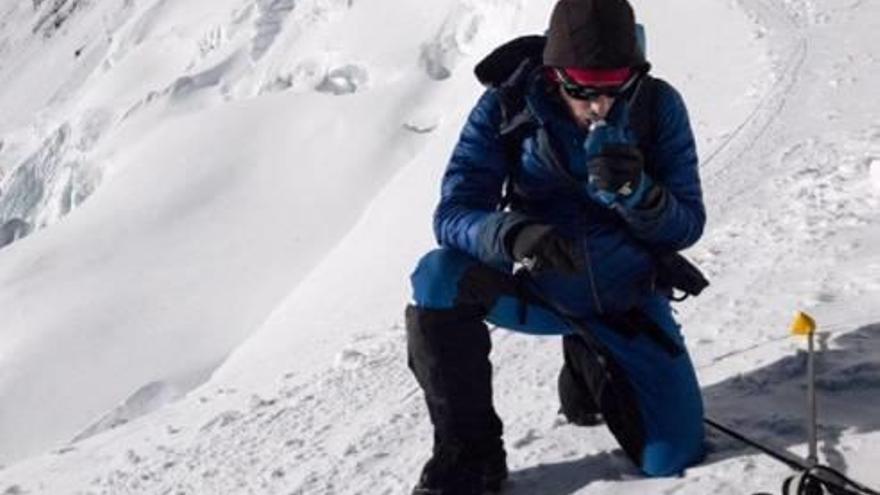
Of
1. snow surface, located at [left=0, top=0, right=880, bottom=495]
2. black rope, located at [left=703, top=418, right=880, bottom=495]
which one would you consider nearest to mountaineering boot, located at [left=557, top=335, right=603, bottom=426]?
snow surface, located at [left=0, top=0, right=880, bottom=495]

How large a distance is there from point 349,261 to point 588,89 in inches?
309

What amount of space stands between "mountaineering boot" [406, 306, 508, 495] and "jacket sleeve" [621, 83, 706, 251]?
529 mm

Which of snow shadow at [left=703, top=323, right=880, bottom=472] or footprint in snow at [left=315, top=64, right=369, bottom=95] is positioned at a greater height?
footprint in snow at [left=315, top=64, right=369, bottom=95]

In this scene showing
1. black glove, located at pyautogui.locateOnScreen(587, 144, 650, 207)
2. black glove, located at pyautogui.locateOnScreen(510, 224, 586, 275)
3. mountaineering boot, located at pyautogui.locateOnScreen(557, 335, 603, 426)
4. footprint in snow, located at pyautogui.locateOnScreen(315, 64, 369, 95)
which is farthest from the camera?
footprint in snow, located at pyautogui.locateOnScreen(315, 64, 369, 95)

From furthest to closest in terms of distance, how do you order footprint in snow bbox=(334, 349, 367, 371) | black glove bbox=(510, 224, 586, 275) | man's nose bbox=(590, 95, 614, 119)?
footprint in snow bbox=(334, 349, 367, 371) → man's nose bbox=(590, 95, 614, 119) → black glove bbox=(510, 224, 586, 275)

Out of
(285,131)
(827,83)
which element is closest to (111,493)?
(827,83)

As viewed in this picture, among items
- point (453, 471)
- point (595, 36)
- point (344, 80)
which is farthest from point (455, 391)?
point (344, 80)

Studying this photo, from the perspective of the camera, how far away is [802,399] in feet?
11.3

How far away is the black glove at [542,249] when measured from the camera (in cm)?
280

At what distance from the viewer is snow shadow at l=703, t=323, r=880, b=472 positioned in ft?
10.5

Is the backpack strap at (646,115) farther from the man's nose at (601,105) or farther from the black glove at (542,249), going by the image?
the black glove at (542,249)

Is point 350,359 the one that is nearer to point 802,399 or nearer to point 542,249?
point 802,399

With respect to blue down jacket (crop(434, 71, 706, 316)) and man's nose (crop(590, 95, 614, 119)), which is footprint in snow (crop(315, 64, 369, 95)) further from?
man's nose (crop(590, 95, 614, 119))

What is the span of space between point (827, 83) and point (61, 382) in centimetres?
782
